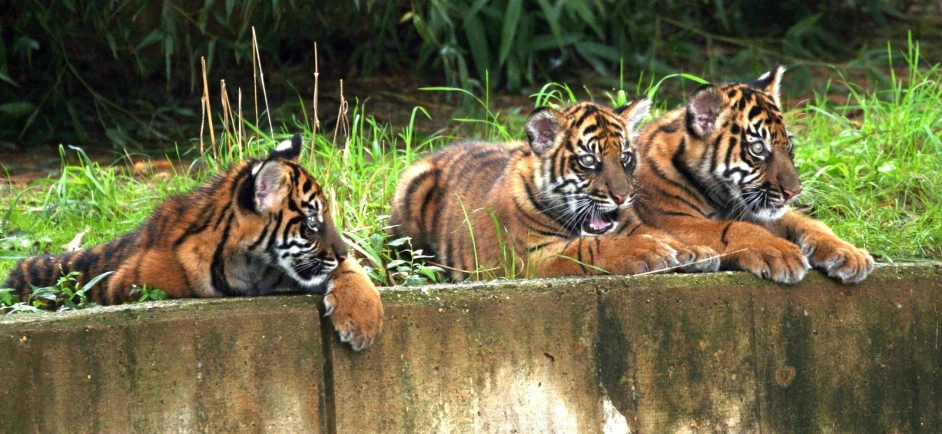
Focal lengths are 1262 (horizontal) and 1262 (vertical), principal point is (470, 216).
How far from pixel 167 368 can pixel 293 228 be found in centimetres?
67

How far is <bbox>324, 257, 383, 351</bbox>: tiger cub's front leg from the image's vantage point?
3.88m

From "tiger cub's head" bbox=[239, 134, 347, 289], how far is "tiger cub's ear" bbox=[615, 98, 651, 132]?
1240mm

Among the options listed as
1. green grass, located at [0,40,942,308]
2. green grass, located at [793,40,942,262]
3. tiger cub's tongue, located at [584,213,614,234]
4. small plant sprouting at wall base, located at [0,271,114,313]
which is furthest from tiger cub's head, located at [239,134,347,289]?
green grass, located at [793,40,942,262]

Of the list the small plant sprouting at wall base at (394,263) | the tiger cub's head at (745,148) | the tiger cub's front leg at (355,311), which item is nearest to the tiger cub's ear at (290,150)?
the small plant sprouting at wall base at (394,263)

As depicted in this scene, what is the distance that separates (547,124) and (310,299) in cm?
122

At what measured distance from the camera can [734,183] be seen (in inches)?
186

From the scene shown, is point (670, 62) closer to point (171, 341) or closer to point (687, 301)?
point (687, 301)

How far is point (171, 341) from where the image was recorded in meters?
3.77

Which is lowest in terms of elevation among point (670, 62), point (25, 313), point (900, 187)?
point (670, 62)

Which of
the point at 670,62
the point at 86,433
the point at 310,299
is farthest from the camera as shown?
the point at 670,62

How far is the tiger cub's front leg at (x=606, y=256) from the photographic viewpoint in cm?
432

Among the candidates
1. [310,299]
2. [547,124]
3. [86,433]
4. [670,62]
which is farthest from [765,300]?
[670,62]

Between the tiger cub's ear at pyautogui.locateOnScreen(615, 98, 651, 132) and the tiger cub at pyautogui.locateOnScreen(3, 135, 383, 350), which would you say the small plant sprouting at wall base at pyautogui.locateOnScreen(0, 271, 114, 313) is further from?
the tiger cub's ear at pyautogui.locateOnScreen(615, 98, 651, 132)

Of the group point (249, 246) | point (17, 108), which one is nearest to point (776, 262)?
point (249, 246)
